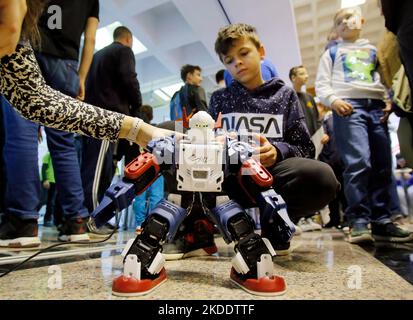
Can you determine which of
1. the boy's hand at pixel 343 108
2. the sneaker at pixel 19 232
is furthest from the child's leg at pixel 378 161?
the sneaker at pixel 19 232

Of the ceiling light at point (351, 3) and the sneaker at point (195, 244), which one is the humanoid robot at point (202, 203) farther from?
the ceiling light at point (351, 3)

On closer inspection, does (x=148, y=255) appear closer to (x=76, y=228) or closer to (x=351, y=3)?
(x=76, y=228)

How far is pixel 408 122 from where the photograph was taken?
118cm

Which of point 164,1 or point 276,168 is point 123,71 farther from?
point 164,1

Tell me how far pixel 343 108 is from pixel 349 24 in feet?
1.69

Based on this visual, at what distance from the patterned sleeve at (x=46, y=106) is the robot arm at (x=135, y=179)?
4.7 inches

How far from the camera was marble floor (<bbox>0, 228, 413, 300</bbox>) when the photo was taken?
0.58 meters

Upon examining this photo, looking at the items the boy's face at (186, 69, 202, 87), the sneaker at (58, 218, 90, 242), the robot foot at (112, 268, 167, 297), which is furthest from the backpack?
the robot foot at (112, 268, 167, 297)

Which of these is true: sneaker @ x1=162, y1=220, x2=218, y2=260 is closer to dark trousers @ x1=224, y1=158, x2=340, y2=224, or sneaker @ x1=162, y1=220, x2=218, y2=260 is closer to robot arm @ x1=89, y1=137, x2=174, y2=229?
dark trousers @ x1=224, y1=158, x2=340, y2=224

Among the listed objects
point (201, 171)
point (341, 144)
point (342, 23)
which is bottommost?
point (201, 171)

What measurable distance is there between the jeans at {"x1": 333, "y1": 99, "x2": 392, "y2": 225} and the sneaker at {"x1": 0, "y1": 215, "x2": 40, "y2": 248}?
1310 mm
